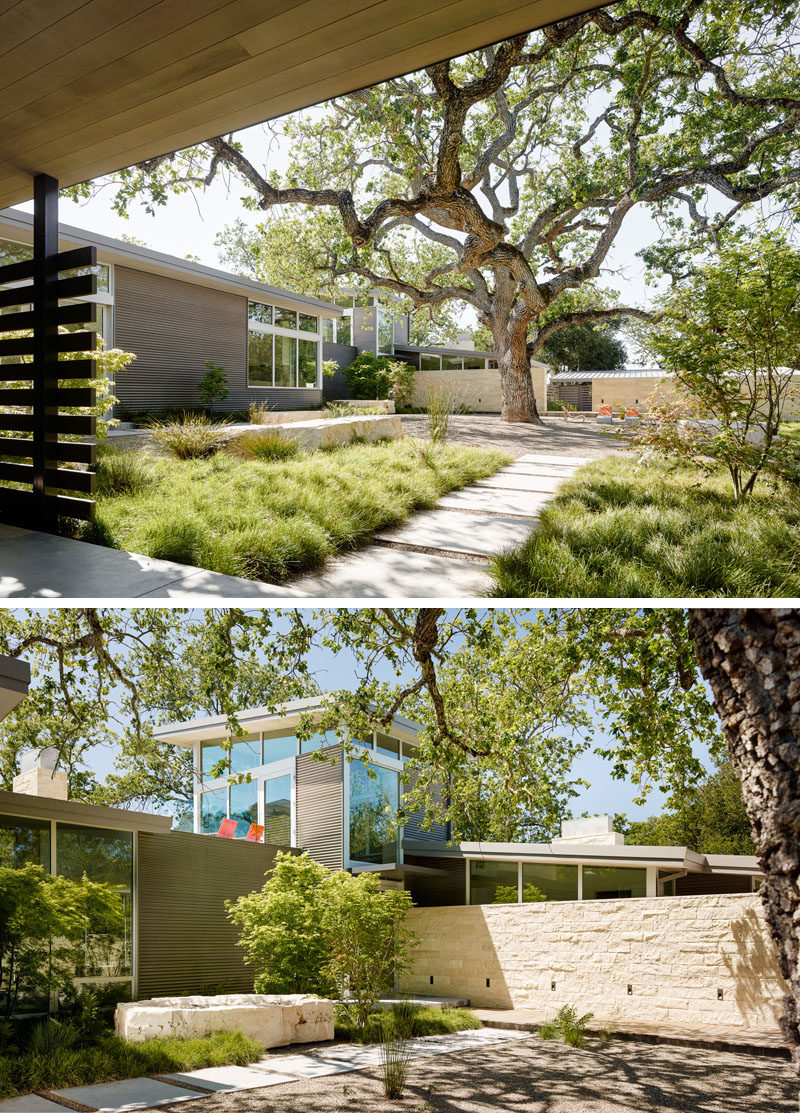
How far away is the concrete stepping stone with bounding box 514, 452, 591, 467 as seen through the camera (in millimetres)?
7789

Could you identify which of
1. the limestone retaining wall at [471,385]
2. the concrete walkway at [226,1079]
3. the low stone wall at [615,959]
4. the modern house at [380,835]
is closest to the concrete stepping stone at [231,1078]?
the concrete walkway at [226,1079]

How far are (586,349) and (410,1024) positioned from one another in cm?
1403

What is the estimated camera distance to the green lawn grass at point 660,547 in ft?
Result: 13.1

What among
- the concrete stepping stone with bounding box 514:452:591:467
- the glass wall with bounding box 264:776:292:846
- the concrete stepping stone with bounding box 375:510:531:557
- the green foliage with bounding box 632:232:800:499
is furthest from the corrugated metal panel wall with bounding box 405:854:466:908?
the green foliage with bounding box 632:232:800:499

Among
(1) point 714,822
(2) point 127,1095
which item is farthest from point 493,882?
(2) point 127,1095

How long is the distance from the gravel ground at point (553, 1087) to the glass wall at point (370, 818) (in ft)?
16.0

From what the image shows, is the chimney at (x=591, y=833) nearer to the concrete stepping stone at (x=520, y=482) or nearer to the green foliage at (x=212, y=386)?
the concrete stepping stone at (x=520, y=482)

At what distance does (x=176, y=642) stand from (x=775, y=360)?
16.4 ft

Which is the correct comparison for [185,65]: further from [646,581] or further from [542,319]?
[542,319]

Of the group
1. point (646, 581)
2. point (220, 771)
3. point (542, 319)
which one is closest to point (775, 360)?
point (646, 581)

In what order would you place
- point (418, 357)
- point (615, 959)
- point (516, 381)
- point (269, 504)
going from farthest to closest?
1. point (418, 357)
2. point (516, 381)
3. point (615, 959)
4. point (269, 504)

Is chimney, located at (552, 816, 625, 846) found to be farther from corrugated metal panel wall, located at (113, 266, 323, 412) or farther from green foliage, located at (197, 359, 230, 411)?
corrugated metal panel wall, located at (113, 266, 323, 412)

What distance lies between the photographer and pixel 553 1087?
17.4ft

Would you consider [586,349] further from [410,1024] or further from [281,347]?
[410,1024]
